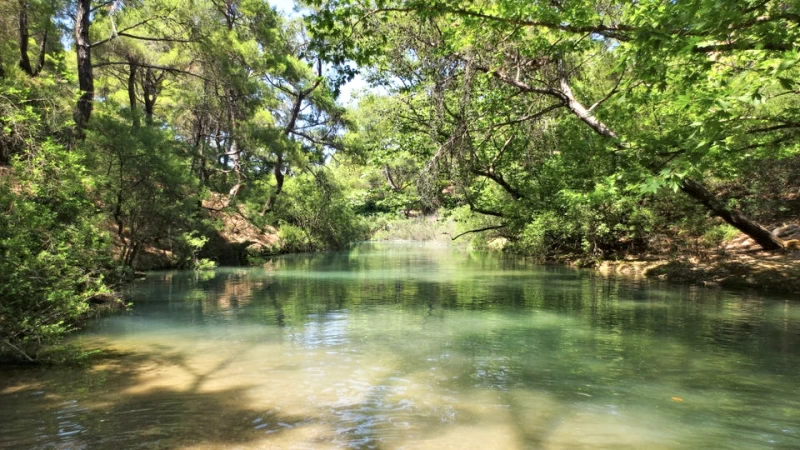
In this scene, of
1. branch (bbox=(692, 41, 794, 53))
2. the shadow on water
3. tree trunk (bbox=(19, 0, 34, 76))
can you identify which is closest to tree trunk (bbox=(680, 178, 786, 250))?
branch (bbox=(692, 41, 794, 53))

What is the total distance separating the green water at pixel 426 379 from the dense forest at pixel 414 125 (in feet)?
5.08

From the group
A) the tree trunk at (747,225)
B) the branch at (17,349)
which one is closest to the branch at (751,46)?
the branch at (17,349)

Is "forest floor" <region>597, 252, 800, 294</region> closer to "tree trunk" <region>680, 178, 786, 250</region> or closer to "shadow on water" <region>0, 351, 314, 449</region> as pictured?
"tree trunk" <region>680, 178, 786, 250</region>

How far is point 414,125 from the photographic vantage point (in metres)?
18.9

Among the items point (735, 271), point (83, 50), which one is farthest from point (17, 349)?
point (735, 271)

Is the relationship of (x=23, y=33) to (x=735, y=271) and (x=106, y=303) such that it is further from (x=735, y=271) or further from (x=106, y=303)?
(x=735, y=271)

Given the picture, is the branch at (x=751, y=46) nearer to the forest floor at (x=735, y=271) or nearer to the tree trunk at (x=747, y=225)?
the tree trunk at (x=747, y=225)

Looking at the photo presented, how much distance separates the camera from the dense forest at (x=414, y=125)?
650cm

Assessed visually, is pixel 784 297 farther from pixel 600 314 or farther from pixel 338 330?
pixel 338 330

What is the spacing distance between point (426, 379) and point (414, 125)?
1406 centimetres

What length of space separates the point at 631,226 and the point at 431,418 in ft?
55.7

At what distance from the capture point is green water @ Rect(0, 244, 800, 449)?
4480 mm

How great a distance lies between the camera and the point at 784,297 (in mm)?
12156

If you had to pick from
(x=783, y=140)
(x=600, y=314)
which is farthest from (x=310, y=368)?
(x=783, y=140)
